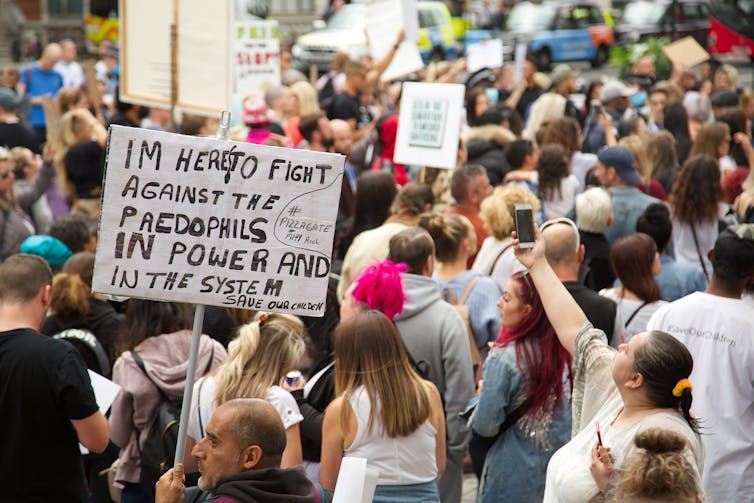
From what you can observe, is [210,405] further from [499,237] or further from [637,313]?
[499,237]

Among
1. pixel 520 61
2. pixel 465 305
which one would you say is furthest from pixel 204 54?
pixel 520 61

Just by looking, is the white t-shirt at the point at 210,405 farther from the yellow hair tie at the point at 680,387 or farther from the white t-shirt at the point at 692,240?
the white t-shirt at the point at 692,240

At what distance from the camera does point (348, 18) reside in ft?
95.6

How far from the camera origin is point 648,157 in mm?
10062

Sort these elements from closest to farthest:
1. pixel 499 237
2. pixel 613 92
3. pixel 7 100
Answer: pixel 499 237 → pixel 7 100 → pixel 613 92

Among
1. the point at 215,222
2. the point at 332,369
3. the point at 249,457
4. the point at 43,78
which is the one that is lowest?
the point at 43,78

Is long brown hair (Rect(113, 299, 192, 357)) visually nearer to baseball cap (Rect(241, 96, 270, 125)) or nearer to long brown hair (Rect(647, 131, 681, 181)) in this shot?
baseball cap (Rect(241, 96, 270, 125))

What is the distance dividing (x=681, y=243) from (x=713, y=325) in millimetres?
3425

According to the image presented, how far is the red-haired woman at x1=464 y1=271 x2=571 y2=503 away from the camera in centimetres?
467

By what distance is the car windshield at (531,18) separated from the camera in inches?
1294

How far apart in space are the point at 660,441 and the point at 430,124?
21.0ft

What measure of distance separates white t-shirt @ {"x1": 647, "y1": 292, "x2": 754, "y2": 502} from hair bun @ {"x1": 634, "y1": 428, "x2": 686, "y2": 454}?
1665 millimetres

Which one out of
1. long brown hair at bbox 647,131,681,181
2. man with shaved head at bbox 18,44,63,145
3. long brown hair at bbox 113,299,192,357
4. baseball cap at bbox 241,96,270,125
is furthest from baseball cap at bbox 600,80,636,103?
long brown hair at bbox 113,299,192,357

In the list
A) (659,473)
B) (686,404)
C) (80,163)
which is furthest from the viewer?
(80,163)
